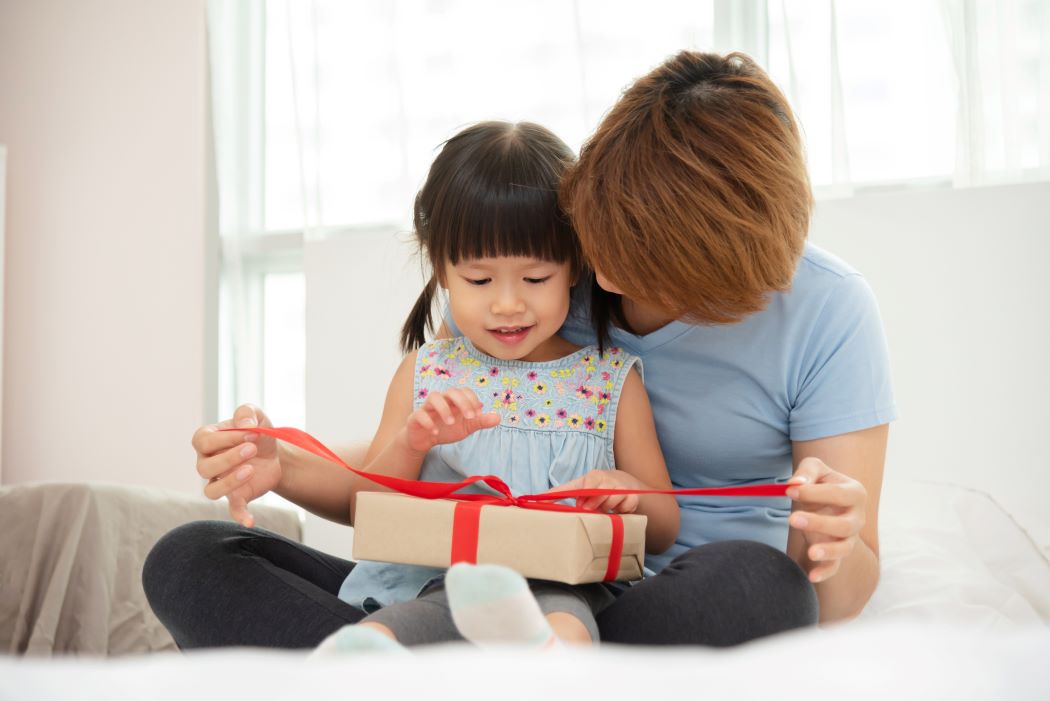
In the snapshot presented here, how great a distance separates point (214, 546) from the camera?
42.3 inches

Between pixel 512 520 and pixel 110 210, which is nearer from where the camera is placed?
pixel 512 520

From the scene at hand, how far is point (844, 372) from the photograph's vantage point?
1130 mm

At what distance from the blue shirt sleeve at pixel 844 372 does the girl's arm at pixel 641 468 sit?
0.54ft

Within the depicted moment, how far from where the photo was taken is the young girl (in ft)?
3.71

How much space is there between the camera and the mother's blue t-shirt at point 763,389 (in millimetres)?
1133

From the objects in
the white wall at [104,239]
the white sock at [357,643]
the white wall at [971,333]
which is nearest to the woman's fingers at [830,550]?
the white sock at [357,643]

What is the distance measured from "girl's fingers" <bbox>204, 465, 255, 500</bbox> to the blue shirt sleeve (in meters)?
0.61

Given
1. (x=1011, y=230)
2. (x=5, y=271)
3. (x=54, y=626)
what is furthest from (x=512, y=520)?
(x=5, y=271)

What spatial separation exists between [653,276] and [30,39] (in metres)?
3.35

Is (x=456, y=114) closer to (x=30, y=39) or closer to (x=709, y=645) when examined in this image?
(x=30, y=39)

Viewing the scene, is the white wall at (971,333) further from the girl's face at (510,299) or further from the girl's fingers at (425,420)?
the girl's fingers at (425,420)

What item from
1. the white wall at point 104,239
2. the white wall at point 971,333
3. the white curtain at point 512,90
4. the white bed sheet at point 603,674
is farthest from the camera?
the white wall at point 104,239

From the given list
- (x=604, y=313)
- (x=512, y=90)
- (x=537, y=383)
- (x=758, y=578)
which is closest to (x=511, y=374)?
(x=537, y=383)

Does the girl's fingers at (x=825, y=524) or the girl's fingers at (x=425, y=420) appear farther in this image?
the girl's fingers at (x=425, y=420)
